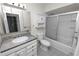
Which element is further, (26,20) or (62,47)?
(62,47)

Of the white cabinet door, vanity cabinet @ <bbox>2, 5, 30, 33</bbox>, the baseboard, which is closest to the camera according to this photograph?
vanity cabinet @ <bbox>2, 5, 30, 33</bbox>

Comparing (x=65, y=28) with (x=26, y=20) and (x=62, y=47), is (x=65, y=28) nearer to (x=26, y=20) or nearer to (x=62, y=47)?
(x=62, y=47)

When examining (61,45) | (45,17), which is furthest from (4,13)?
(61,45)

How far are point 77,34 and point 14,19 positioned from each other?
6.23 ft

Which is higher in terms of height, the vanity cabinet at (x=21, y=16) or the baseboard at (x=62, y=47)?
the vanity cabinet at (x=21, y=16)

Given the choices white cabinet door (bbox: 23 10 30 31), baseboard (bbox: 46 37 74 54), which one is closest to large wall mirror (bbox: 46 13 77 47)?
baseboard (bbox: 46 37 74 54)

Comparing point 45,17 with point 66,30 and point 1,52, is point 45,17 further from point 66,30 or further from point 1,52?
point 1,52

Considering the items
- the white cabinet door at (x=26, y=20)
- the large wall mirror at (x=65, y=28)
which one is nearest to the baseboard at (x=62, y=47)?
the large wall mirror at (x=65, y=28)

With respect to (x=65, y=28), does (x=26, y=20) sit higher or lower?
higher

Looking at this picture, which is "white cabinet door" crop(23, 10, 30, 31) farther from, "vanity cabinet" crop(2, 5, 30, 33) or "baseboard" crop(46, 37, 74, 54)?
"baseboard" crop(46, 37, 74, 54)

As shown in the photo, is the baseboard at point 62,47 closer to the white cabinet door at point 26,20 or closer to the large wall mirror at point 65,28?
the large wall mirror at point 65,28

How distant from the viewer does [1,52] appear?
0.67 metres

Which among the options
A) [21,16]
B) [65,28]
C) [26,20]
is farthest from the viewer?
[65,28]

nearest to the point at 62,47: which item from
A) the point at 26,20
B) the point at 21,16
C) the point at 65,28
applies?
the point at 65,28
